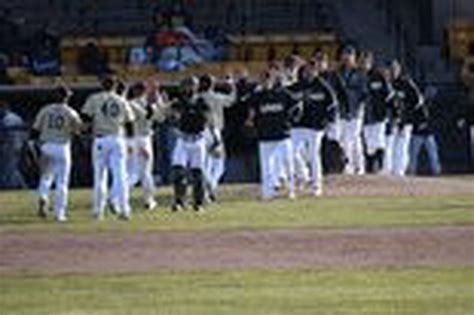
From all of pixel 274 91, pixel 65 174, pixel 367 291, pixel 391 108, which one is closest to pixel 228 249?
pixel 367 291

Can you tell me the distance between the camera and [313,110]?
27.8 meters

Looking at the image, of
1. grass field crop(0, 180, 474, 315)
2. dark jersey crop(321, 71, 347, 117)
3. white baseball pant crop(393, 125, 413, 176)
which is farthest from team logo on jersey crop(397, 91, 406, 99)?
grass field crop(0, 180, 474, 315)

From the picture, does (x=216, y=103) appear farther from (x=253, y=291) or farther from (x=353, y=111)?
(x=253, y=291)

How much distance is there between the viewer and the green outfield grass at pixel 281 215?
23297 mm

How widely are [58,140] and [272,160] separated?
171 inches

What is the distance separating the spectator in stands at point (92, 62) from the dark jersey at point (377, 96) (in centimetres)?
872

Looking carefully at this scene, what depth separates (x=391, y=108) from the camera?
30859 mm

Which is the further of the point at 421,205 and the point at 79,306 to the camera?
the point at 421,205

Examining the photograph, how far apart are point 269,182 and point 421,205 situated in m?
3.33

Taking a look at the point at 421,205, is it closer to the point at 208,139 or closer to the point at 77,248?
the point at 208,139

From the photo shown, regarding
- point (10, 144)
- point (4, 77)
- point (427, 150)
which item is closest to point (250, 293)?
point (10, 144)

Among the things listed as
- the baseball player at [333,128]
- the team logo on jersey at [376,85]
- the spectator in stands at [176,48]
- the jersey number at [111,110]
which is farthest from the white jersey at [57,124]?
the spectator in stands at [176,48]

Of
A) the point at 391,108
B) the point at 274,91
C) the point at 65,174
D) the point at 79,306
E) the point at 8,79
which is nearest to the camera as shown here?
the point at 79,306

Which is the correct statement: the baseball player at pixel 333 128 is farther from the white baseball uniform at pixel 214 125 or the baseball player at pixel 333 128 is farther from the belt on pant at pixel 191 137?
the belt on pant at pixel 191 137
